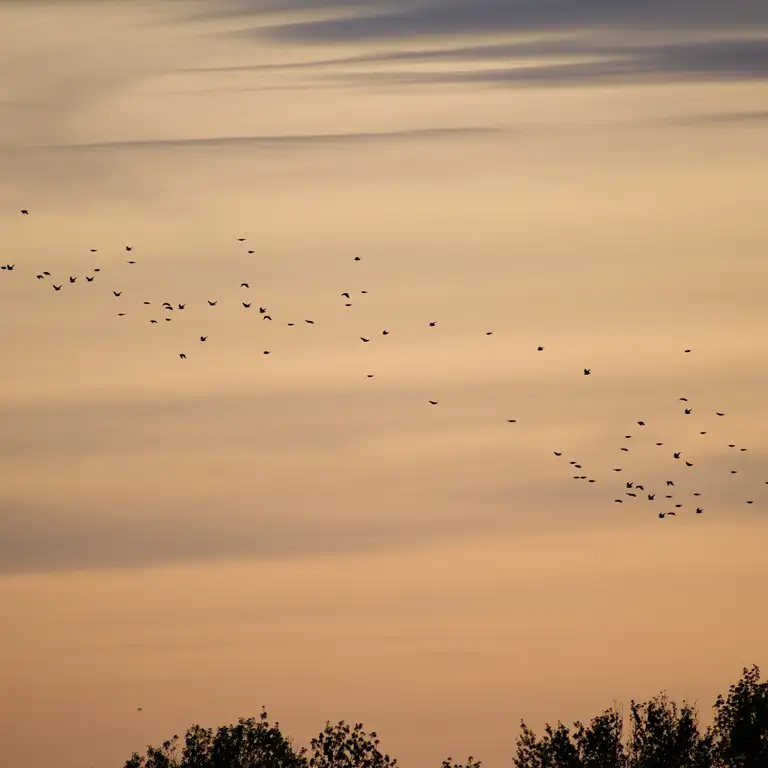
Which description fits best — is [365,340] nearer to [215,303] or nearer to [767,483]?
[215,303]

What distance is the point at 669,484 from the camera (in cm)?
12394

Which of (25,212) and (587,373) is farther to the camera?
(25,212)

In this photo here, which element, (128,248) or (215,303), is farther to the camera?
(128,248)

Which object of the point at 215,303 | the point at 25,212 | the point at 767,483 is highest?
the point at 25,212

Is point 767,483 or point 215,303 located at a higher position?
point 215,303

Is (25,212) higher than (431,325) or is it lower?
higher

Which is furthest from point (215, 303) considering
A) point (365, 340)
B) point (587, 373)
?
point (587, 373)

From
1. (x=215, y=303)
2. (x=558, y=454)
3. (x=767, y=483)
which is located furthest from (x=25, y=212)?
(x=767, y=483)

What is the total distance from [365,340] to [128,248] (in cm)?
1331

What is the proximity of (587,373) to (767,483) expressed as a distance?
1021cm

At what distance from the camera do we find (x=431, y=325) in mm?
127000

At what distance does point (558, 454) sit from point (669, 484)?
640 cm

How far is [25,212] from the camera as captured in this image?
443 feet

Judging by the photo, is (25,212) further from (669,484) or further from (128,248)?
(669,484)
